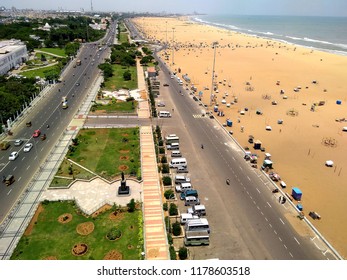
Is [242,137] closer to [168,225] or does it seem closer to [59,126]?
[168,225]

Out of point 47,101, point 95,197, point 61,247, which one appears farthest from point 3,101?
point 61,247

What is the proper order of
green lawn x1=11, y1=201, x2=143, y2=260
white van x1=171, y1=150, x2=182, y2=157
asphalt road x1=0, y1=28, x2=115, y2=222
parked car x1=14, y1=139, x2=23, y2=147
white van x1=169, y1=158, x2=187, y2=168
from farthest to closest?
parked car x1=14, y1=139, x2=23, y2=147, white van x1=171, y1=150, x2=182, y2=157, white van x1=169, y1=158, x2=187, y2=168, asphalt road x1=0, y1=28, x2=115, y2=222, green lawn x1=11, y1=201, x2=143, y2=260

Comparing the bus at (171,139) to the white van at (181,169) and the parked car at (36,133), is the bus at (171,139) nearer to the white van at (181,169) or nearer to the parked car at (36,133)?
the white van at (181,169)

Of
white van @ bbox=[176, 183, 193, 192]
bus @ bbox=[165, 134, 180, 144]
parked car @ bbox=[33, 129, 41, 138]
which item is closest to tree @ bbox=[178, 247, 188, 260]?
A: white van @ bbox=[176, 183, 193, 192]

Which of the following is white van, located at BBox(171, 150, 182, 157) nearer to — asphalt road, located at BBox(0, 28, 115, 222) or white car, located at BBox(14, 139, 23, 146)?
asphalt road, located at BBox(0, 28, 115, 222)

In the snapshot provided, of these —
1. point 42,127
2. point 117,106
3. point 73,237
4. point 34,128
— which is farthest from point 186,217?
point 117,106

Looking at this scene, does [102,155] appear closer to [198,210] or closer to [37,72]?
[198,210]
